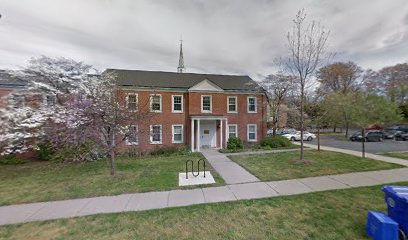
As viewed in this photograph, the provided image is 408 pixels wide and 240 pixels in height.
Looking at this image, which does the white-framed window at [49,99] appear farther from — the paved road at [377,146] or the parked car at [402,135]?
the parked car at [402,135]

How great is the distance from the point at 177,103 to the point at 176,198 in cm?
1259

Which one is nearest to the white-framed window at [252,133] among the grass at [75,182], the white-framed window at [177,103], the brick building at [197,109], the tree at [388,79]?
the brick building at [197,109]

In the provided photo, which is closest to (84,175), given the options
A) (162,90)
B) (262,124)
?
(162,90)

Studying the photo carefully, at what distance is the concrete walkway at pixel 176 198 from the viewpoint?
18.1 feet

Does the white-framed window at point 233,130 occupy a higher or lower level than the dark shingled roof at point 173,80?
lower

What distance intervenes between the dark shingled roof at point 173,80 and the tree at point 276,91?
4.40 ft

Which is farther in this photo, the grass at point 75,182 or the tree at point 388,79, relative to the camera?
the tree at point 388,79

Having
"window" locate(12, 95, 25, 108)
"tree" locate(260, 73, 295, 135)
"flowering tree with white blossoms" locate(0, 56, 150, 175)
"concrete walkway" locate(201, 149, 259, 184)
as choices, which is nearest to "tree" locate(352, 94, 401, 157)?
"tree" locate(260, 73, 295, 135)

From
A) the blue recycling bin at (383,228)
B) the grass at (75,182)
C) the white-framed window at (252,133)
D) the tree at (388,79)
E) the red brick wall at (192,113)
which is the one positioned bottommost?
the grass at (75,182)

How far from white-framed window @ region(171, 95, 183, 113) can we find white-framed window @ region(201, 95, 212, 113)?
6.59ft

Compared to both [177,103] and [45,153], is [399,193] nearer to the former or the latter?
[177,103]

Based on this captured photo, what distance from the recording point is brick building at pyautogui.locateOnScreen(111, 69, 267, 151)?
1723 centimetres

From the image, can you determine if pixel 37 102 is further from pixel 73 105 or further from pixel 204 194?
pixel 204 194

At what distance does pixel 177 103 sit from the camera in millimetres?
18016
